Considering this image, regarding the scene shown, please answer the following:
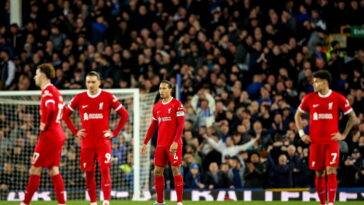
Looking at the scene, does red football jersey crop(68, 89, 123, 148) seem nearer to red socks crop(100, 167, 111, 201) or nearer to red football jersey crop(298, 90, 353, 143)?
red socks crop(100, 167, 111, 201)

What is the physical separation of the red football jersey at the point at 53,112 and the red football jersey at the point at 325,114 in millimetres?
3522

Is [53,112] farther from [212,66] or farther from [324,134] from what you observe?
[212,66]

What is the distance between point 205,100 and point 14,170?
4.56 metres

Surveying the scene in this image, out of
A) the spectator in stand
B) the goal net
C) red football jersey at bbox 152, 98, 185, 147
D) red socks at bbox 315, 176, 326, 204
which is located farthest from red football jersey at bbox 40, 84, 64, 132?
the spectator in stand

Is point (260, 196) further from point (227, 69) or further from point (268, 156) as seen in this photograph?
point (227, 69)

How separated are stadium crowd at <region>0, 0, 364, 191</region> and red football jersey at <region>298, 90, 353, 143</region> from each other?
5.02 m

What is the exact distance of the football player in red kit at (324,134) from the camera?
395 inches

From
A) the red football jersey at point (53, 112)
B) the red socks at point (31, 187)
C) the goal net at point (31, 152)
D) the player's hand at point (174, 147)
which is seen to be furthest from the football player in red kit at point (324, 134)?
the goal net at point (31, 152)

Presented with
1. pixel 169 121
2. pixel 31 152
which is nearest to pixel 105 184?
pixel 169 121

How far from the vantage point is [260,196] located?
46.5 feet

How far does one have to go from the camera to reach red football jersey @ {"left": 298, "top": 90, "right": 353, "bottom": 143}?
10109mm

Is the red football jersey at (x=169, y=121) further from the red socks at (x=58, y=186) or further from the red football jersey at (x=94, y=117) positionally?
the red socks at (x=58, y=186)

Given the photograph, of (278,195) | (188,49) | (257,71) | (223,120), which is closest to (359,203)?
(278,195)

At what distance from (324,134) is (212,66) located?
820cm
